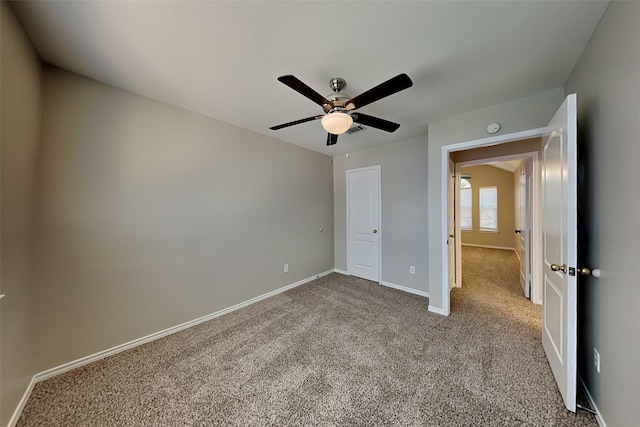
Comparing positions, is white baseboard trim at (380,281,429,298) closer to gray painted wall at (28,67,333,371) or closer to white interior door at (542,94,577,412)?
white interior door at (542,94,577,412)

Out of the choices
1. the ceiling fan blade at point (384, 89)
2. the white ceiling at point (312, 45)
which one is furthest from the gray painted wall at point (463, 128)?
the ceiling fan blade at point (384, 89)

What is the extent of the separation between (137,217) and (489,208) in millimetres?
8888

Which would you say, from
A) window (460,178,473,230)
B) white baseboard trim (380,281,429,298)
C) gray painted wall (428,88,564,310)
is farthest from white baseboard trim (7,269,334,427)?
window (460,178,473,230)

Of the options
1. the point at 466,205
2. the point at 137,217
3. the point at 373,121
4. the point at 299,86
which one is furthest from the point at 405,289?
the point at 466,205

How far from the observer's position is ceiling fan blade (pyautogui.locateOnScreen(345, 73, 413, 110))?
1.33m

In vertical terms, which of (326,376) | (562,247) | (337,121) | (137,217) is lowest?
(326,376)

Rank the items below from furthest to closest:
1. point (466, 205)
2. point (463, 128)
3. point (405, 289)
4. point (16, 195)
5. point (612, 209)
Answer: point (466, 205), point (405, 289), point (463, 128), point (16, 195), point (612, 209)

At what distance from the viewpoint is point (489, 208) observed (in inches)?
282

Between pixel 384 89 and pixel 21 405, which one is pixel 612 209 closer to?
pixel 384 89

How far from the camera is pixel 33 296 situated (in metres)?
1.64

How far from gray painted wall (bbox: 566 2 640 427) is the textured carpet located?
0.43 m

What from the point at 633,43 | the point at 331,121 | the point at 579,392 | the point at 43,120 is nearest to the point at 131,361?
the point at 43,120

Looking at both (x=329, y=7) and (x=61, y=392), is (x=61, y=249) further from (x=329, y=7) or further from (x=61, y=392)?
(x=329, y=7)

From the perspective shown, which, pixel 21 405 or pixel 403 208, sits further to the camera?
pixel 403 208
